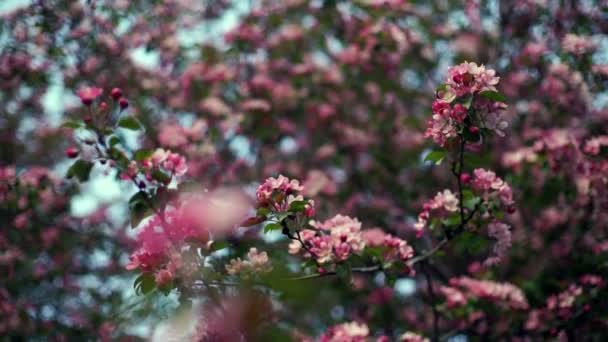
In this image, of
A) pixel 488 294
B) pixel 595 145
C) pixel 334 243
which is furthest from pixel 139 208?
pixel 595 145

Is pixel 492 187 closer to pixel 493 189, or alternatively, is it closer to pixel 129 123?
pixel 493 189

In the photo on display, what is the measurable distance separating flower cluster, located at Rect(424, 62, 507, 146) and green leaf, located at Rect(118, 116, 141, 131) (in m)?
1.47

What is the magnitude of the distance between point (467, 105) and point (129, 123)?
5.43 feet

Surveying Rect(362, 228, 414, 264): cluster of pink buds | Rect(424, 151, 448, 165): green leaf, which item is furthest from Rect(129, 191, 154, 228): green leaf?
Rect(424, 151, 448, 165): green leaf

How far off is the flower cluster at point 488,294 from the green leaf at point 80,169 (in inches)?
93.0

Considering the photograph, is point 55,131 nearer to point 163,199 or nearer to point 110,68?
point 110,68

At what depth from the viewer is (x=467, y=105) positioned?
2.33 meters

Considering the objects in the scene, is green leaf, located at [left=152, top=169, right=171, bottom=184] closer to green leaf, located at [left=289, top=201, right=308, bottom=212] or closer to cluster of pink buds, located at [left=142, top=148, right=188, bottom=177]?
cluster of pink buds, located at [left=142, top=148, right=188, bottom=177]

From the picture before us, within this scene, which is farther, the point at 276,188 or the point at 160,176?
the point at 160,176

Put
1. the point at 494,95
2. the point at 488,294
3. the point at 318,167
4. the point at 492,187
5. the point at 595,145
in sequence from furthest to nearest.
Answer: the point at 318,167 < the point at 488,294 < the point at 595,145 < the point at 492,187 < the point at 494,95

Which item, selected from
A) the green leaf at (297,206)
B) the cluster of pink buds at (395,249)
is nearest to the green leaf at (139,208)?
the green leaf at (297,206)

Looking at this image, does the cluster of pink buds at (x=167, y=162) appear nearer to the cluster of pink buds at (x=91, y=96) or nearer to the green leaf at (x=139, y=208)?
the green leaf at (x=139, y=208)

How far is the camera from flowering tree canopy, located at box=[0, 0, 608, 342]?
8.73ft

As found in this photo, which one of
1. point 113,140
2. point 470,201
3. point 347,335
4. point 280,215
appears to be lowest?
point 347,335
